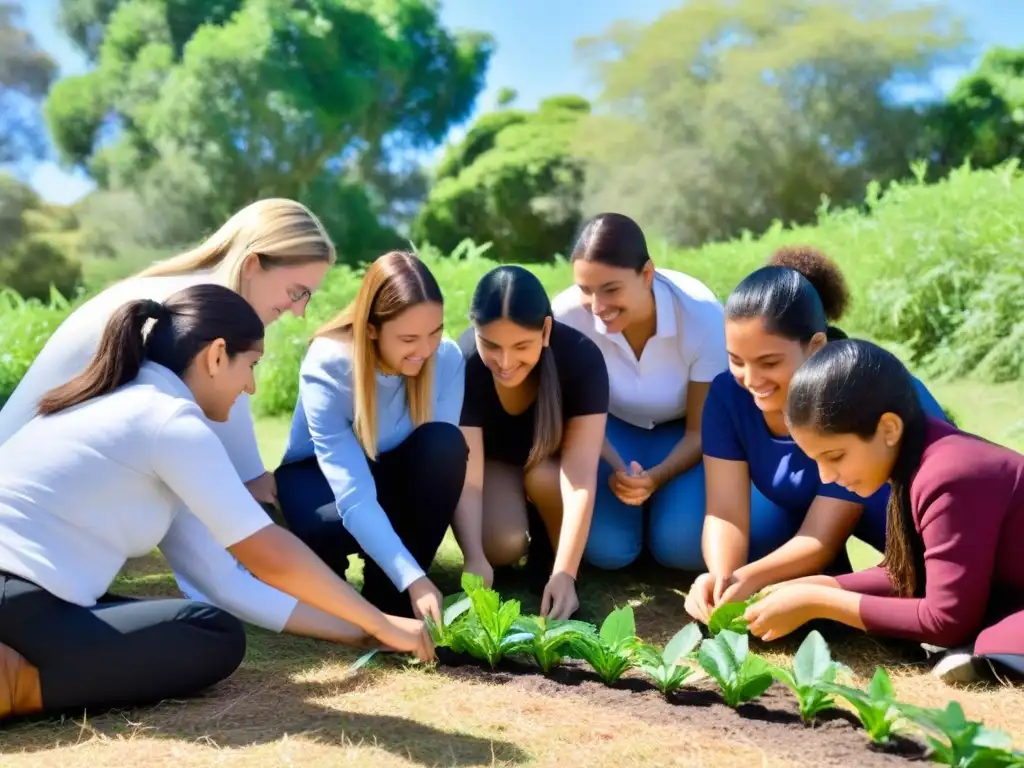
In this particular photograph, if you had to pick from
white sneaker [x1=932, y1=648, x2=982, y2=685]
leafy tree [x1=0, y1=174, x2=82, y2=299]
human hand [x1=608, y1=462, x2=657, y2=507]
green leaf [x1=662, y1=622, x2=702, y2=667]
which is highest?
leafy tree [x1=0, y1=174, x2=82, y2=299]

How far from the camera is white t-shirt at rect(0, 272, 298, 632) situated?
3.38 m

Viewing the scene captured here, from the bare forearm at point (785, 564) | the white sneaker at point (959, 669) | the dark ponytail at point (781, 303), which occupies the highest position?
the dark ponytail at point (781, 303)

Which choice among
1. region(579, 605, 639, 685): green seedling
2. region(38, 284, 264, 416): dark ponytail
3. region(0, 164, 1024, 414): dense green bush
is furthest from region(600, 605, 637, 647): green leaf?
region(0, 164, 1024, 414): dense green bush

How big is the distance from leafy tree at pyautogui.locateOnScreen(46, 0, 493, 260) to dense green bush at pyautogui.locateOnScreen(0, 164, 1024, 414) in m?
10.6

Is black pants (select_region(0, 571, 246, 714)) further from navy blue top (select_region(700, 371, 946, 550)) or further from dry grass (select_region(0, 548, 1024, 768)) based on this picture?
navy blue top (select_region(700, 371, 946, 550))

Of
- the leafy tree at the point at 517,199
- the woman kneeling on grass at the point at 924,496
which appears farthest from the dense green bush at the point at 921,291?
the leafy tree at the point at 517,199

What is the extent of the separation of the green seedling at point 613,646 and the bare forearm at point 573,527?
54 centimetres

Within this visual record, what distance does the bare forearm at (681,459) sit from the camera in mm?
4401

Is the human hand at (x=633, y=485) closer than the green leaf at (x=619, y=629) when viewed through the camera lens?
No

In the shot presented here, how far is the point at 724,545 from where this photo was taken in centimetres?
382

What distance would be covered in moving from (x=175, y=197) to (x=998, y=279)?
15.7 metres

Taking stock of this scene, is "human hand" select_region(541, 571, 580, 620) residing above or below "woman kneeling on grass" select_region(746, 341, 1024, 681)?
below

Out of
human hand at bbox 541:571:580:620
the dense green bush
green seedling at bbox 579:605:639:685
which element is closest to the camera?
green seedling at bbox 579:605:639:685

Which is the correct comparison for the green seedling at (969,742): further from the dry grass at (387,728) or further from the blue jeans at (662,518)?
the blue jeans at (662,518)
